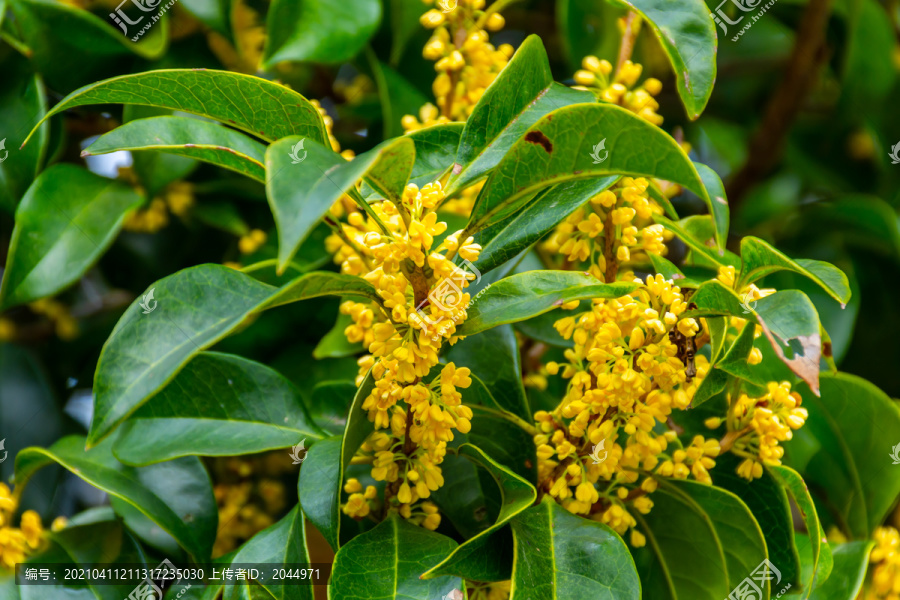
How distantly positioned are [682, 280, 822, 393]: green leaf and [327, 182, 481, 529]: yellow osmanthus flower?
226 mm

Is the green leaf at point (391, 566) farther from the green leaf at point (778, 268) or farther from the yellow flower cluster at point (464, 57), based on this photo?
the yellow flower cluster at point (464, 57)

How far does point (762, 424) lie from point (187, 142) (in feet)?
2.13

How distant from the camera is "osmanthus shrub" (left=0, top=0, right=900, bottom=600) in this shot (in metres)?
0.65

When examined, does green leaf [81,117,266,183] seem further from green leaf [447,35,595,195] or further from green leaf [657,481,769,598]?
green leaf [657,481,769,598]

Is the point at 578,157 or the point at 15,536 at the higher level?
the point at 578,157

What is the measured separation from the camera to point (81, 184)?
3.82 feet

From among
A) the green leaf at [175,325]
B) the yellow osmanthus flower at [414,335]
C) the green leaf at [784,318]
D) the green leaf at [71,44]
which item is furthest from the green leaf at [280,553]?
the green leaf at [71,44]

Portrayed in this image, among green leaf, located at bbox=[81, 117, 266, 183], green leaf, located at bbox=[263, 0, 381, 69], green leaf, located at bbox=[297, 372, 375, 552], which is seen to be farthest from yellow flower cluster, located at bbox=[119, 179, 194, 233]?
green leaf, located at bbox=[297, 372, 375, 552]

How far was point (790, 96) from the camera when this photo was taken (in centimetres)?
162

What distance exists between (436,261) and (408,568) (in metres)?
0.30

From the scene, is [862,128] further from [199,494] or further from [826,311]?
[199,494]

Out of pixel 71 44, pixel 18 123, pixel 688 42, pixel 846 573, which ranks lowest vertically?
pixel 846 573

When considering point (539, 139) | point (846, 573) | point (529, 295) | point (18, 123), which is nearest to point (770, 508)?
point (846, 573)

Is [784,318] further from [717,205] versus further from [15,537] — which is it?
[15,537]
